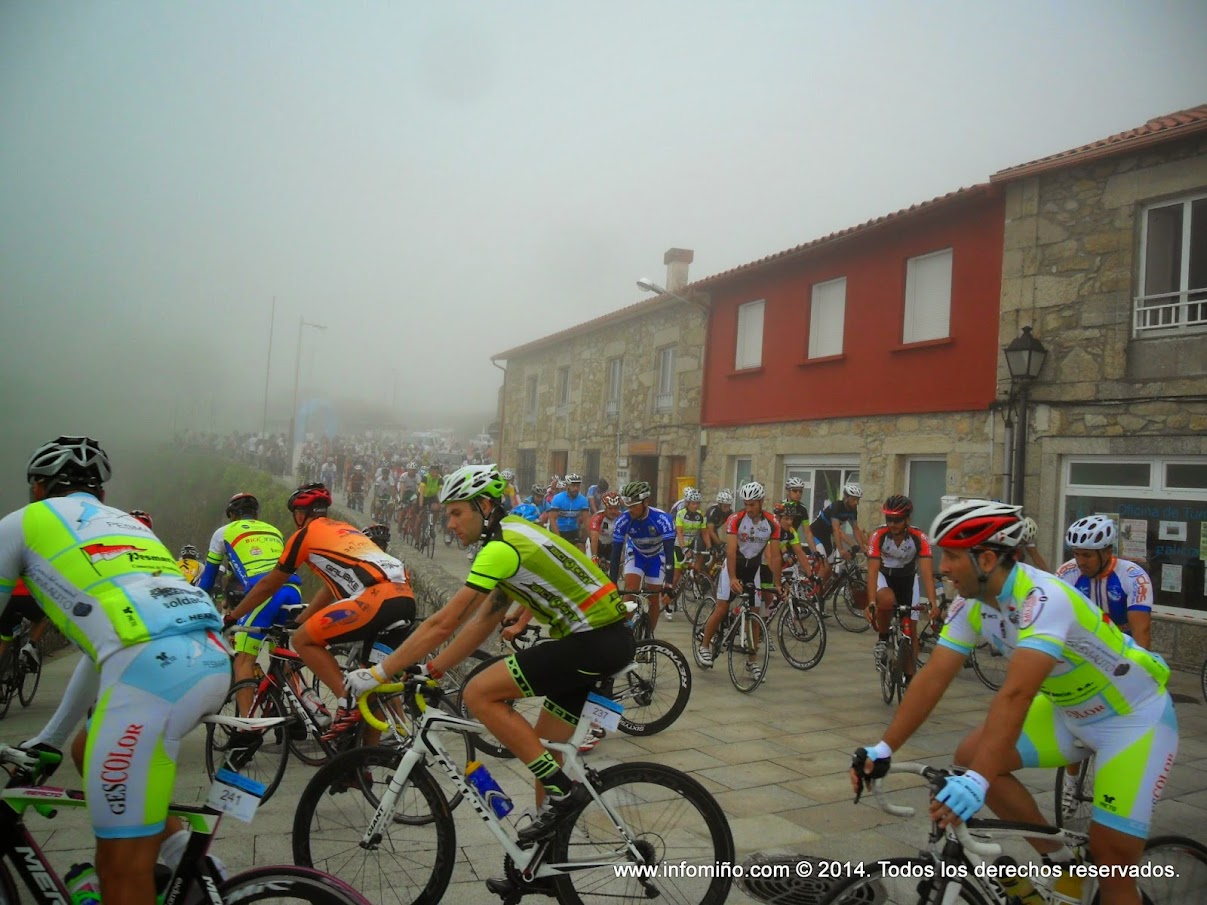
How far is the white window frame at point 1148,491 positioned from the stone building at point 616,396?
9.12 meters

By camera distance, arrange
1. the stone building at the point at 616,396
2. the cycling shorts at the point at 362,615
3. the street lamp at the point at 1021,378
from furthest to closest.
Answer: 1. the stone building at the point at 616,396
2. the street lamp at the point at 1021,378
3. the cycling shorts at the point at 362,615

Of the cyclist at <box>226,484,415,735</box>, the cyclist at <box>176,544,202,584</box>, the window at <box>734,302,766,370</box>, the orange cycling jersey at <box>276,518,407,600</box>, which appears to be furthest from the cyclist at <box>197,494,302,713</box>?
the window at <box>734,302,766,370</box>

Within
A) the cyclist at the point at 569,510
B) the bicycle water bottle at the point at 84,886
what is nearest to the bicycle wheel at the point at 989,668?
the cyclist at the point at 569,510

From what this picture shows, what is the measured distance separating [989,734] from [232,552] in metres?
5.46

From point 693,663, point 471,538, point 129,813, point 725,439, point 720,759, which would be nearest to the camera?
point 129,813

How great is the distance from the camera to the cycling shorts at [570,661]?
3.52 metres

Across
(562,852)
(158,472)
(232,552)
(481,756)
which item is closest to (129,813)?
(562,852)

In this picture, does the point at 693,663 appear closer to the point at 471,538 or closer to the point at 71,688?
the point at 471,538

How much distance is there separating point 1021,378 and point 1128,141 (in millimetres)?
3110

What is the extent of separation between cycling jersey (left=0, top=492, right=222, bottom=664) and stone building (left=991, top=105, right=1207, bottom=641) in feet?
35.9

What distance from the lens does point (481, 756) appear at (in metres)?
5.66

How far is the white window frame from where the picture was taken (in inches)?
393

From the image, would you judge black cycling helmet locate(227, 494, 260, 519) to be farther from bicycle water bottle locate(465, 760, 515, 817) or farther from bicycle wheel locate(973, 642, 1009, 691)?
bicycle wheel locate(973, 642, 1009, 691)

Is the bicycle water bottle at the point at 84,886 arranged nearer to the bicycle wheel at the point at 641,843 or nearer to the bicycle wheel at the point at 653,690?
the bicycle wheel at the point at 641,843
